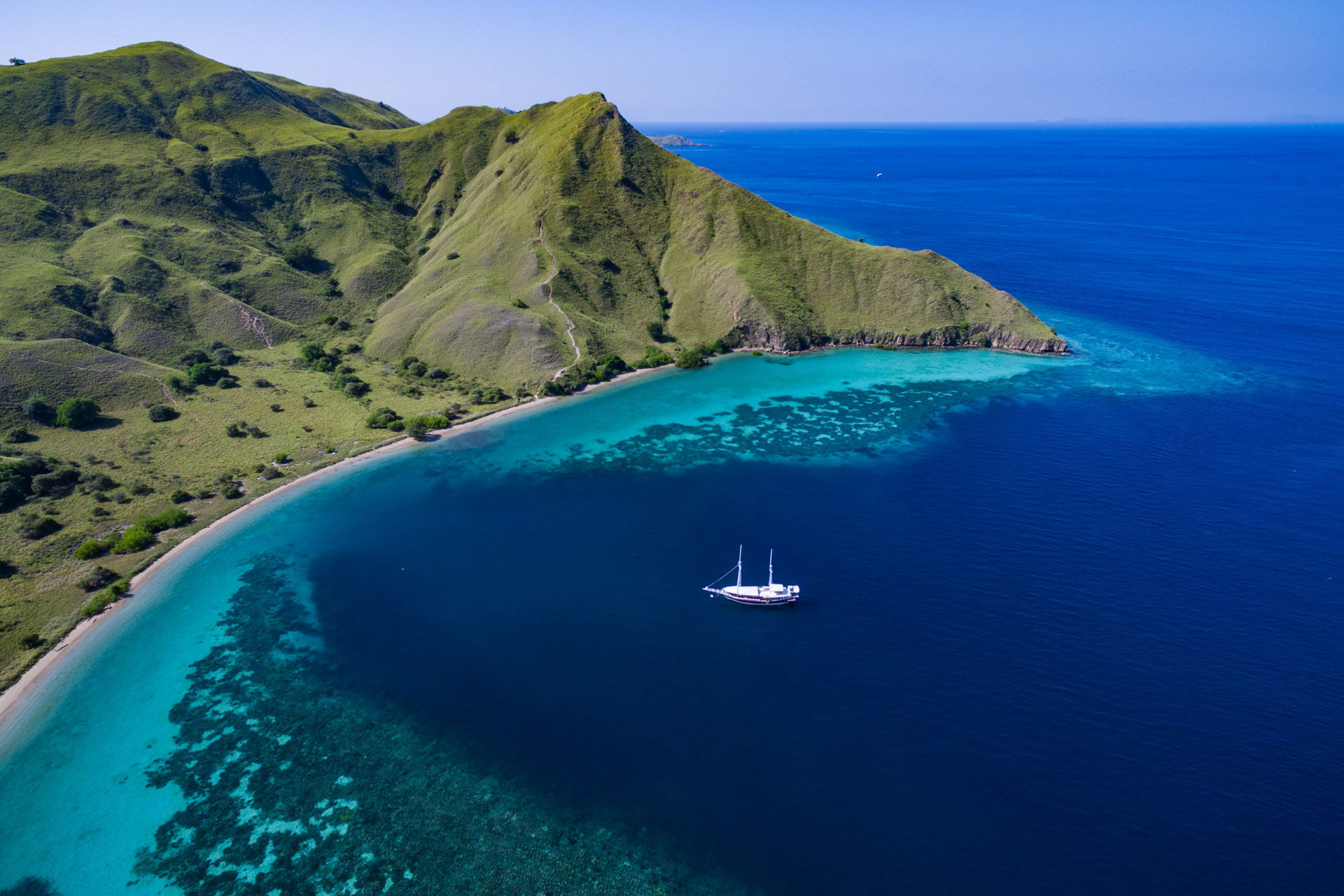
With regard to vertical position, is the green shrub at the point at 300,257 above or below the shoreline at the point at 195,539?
above

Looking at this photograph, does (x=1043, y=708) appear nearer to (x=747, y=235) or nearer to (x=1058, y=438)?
(x=1058, y=438)

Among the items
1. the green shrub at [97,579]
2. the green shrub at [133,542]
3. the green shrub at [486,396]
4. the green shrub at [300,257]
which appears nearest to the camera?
the green shrub at [97,579]

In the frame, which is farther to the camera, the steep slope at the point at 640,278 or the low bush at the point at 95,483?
the steep slope at the point at 640,278

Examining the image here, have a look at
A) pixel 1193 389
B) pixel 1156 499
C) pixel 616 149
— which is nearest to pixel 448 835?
pixel 1156 499

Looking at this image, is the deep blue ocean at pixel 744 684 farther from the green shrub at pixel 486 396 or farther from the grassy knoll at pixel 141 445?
the green shrub at pixel 486 396

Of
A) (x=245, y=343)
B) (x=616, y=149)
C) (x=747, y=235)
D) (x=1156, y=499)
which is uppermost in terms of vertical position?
(x=616, y=149)

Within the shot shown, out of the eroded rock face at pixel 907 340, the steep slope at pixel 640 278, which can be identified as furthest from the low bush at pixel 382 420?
the eroded rock face at pixel 907 340

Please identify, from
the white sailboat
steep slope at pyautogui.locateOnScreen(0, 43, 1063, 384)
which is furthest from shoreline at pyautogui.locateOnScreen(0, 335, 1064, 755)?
the white sailboat
